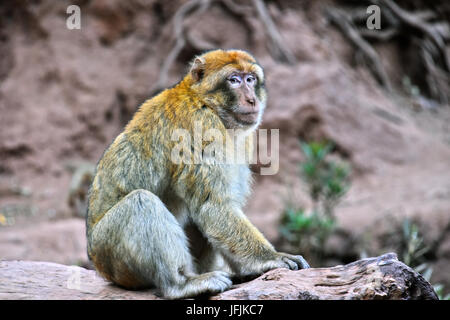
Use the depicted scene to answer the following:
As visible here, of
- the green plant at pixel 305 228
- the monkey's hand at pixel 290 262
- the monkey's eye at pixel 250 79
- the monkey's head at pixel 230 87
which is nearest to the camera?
the monkey's hand at pixel 290 262

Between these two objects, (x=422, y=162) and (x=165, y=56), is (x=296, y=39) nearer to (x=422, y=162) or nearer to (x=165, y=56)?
(x=165, y=56)

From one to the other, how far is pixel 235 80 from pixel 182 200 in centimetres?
147

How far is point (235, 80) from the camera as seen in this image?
6016 mm

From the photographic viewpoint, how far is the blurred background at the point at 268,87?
42.6 feet

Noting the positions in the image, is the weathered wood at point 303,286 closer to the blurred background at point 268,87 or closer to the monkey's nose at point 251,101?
the monkey's nose at point 251,101

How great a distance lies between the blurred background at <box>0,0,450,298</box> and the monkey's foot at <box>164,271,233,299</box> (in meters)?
6.47

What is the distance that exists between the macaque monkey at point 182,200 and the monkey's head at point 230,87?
0.04 ft

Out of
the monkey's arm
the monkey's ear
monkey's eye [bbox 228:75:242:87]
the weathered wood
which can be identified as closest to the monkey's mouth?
monkey's eye [bbox 228:75:242:87]

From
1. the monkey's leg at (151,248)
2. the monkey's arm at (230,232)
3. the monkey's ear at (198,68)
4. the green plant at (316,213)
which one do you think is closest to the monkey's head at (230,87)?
the monkey's ear at (198,68)

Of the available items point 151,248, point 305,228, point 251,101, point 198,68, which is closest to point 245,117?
point 251,101

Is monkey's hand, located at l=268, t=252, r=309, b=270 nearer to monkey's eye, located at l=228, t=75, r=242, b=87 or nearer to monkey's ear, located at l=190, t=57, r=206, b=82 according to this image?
monkey's eye, located at l=228, t=75, r=242, b=87

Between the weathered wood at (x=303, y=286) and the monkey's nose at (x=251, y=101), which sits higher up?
the monkey's nose at (x=251, y=101)

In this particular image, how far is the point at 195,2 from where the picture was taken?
14.5 metres

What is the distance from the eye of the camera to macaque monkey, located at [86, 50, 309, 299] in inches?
197
